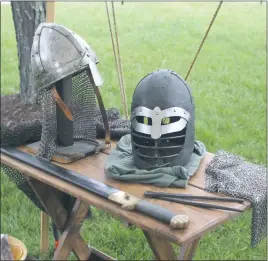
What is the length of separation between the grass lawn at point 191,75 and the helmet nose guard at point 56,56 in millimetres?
1372

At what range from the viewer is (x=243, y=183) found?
1961mm

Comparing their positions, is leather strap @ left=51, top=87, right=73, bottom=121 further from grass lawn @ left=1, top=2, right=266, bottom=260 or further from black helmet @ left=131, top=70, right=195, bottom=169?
grass lawn @ left=1, top=2, right=266, bottom=260

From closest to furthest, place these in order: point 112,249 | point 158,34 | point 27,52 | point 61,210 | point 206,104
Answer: point 61,210, point 112,249, point 27,52, point 206,104, point 158,34

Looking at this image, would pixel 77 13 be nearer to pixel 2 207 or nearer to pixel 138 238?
pixel 2 207

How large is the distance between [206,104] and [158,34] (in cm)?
171

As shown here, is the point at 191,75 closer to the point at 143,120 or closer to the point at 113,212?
the point at 143,120

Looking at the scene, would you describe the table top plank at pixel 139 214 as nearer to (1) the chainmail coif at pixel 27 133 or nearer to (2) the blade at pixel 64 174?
(2) the blade at pixel 64 174

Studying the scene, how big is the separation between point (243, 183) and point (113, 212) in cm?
54

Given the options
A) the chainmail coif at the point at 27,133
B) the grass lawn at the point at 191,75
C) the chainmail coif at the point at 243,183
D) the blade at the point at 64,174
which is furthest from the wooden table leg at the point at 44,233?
the chainmail coif at the point at 243,183

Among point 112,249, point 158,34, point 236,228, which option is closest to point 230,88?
point 158,34

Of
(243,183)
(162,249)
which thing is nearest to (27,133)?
(162,249)

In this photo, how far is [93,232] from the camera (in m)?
3.24

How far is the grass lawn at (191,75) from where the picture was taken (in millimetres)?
3143

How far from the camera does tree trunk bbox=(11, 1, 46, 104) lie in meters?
3.75
